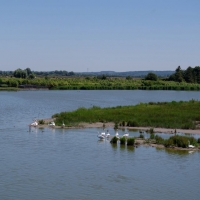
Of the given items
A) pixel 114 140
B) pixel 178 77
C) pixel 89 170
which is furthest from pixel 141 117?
pixel 178 77

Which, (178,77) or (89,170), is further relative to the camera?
(178,77)

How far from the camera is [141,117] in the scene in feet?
129

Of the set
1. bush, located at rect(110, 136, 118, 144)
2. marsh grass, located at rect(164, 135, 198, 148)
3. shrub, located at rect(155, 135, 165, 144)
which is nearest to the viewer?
marsh grass, located at rect(164, 135, 198, 148)

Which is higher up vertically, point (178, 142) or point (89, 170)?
point (178, 142)

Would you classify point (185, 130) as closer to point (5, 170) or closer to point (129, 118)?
point (129, 118)

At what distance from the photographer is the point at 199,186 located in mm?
20969

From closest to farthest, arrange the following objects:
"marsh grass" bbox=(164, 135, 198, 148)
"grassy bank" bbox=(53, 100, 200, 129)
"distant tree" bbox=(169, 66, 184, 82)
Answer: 1. "marsh grass" bbox=(164, 135, 198, 148)
2. "grassy bank" bbox=(53, 100, 200, 129)
3. "distant tree" bbox=(169, 66, 184, 82)

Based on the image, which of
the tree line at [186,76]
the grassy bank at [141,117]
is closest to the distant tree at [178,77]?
the tree line at [186,76]

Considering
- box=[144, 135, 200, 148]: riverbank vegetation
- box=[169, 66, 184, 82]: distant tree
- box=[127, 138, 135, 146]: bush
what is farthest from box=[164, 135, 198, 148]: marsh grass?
box=[169, 66, 184, 82]: distant tree

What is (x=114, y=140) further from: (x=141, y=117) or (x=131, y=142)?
(x=141, y=117)

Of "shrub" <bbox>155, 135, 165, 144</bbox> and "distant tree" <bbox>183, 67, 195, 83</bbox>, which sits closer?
"shrub" <bbox>155, 135, 165, 144</bbox>

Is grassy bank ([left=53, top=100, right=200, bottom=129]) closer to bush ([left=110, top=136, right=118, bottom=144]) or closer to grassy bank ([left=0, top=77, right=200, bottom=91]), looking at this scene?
bush ([left=110, top=136, right=118, bottom=144])

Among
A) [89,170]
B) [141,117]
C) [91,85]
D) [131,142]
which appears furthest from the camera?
[91,85]

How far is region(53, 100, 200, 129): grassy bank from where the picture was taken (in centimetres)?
3738
